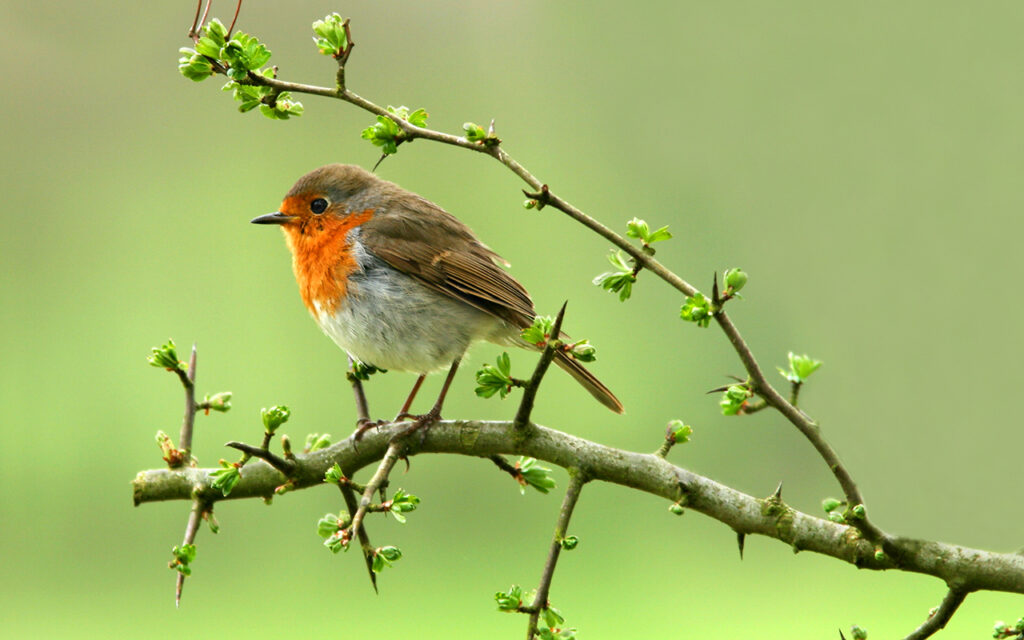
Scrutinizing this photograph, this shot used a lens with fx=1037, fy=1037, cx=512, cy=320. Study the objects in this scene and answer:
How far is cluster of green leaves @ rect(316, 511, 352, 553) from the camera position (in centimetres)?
195

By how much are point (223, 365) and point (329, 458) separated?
21.5 feet

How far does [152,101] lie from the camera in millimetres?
11930

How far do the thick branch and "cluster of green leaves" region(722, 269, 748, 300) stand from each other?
474 millimetres

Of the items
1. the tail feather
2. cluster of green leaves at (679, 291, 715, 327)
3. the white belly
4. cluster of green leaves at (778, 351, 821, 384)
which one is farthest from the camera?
the white belly

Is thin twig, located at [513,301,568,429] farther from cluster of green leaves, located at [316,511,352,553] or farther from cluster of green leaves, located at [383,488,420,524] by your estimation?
cluster of green leaves, located at [316,511,352,553]

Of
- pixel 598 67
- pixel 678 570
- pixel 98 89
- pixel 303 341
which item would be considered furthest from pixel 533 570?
pixel 98 89

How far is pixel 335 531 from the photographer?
2088 millimetres

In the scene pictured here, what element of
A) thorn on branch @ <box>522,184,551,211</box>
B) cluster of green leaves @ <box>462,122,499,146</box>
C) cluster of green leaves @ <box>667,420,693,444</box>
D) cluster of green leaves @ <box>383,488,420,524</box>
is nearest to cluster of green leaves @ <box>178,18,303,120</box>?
cluster of green leaves @ <box>462,122,499,146</box>

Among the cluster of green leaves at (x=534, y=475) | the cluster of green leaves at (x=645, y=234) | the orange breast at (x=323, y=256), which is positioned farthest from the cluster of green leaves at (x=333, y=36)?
the orange breast at (x=323, y=256)

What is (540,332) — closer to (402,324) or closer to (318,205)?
(402,324)

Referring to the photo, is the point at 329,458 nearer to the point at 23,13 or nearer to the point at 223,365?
the point at 223,365

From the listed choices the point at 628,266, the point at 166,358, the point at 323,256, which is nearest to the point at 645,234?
the point at 628,266

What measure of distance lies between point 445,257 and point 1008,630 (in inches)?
84.2

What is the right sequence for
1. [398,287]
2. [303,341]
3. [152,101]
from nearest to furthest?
[398,287] → [303,341] → [152,101]
